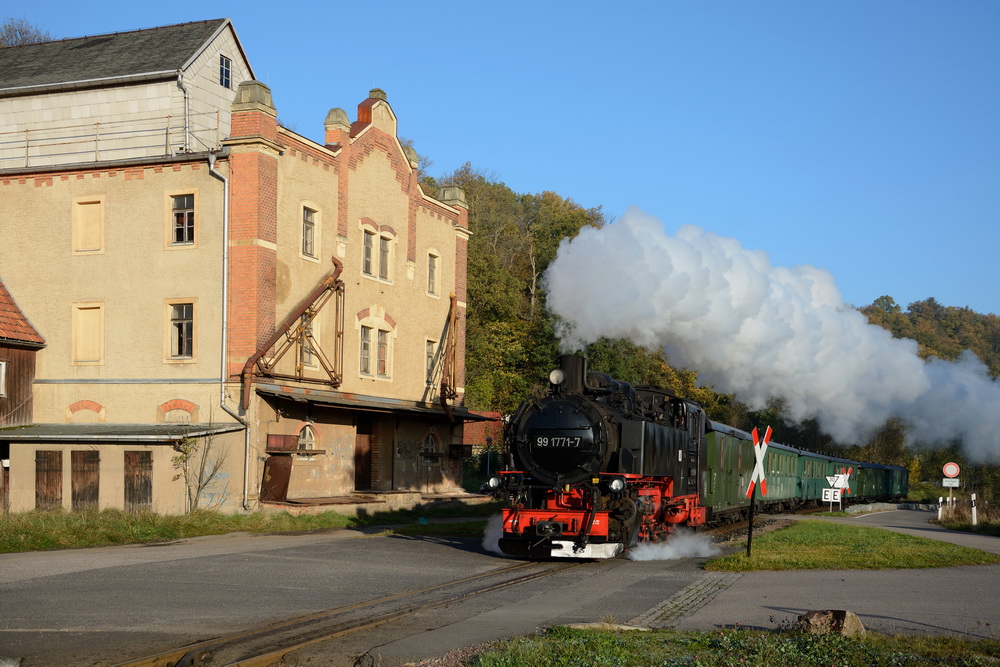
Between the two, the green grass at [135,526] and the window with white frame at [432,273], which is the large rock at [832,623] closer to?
the green grass at [135,526]

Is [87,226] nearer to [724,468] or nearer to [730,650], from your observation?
[724,468]

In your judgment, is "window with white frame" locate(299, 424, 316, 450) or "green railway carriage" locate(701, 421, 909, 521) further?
"window with white frame" locate(299, 424, 316, 450)

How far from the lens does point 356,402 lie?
27.8m

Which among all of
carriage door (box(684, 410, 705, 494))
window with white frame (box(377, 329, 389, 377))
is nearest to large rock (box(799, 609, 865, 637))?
carriage door (box(684, 410, 705, 494))

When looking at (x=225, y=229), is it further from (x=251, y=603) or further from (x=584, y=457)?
(x=251, y=603)

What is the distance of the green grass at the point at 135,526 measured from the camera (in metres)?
18.5

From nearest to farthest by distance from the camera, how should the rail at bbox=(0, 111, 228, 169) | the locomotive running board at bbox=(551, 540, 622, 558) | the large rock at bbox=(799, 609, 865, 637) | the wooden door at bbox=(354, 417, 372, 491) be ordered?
the large rock at bbox=(799, 609, 865, 637)
the locomotive running board at bbox=(551, 540, 622, 558)
the rail at bbox=(0, 111, 228, 169)
the wooden door at bbox=(354, 417, 372, 491)

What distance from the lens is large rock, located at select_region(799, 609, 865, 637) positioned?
8664 mm

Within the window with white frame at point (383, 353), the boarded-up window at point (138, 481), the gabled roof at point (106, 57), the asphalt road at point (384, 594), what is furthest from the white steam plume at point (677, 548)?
the gabled roof at point (106, 57)

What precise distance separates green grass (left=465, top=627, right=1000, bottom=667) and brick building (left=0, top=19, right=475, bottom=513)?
1694cm

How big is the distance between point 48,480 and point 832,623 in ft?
68.8

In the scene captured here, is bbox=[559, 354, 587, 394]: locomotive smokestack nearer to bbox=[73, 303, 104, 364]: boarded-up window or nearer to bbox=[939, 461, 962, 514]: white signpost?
bbox=[73, 303, 104, 364]: boarded-up window

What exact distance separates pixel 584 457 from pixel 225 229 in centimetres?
1259

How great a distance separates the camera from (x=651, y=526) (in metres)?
18.2
